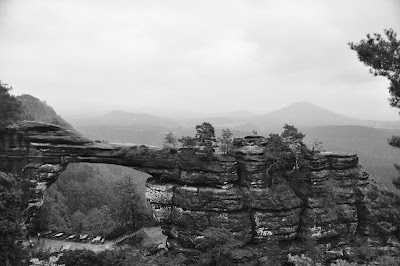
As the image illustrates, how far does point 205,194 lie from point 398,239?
22230 millimetres

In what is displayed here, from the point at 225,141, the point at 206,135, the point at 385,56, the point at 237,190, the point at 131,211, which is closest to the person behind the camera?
the point at 385,56

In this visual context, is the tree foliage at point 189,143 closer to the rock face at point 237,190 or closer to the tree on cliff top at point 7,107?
the rock face at point 237,190

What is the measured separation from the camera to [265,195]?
30625mm

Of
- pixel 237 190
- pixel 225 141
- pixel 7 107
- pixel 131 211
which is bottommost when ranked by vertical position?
pixel 131 211

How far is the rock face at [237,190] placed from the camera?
30.3 m

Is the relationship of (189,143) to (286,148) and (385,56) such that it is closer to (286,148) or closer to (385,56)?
(286,148)

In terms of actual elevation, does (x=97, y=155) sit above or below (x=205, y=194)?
above

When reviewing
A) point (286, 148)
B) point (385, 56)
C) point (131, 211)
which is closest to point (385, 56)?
point (385, 56)

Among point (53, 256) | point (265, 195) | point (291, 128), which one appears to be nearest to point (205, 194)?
point (265, 195)

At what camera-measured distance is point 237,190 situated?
31062 mm

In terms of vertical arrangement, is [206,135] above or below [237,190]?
above

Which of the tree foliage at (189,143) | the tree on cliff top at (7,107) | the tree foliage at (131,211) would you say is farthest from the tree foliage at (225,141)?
the tree on cliff top at (7,107)

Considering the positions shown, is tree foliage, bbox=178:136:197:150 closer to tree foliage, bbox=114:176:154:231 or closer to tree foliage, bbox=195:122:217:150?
tree foliage, bbox=195:122:217:150

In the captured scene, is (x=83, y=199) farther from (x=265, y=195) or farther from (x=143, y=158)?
(x=265, y=195)
